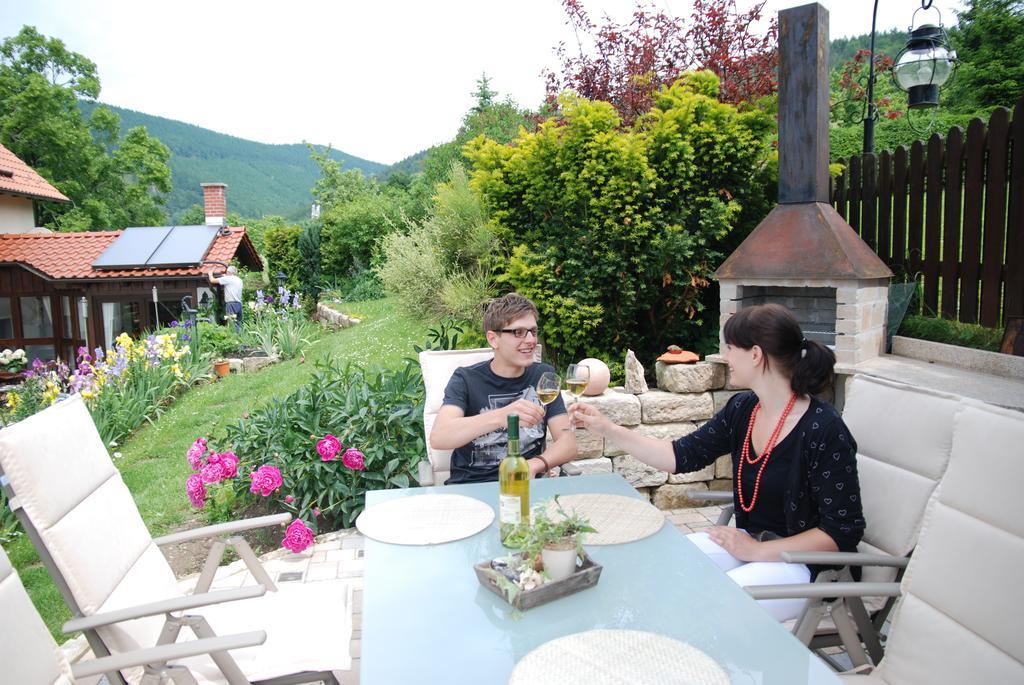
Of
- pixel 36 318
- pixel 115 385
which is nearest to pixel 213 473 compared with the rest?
pixel 115 385

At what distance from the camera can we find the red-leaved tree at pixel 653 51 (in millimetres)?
6875

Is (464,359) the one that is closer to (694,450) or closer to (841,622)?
(694,450)

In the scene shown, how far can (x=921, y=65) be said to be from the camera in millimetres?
5395

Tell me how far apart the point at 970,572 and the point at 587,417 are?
3.83 ft

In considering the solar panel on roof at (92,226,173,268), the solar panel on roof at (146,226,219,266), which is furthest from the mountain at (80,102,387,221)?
the solar panel on roof at (92,226,173,268)

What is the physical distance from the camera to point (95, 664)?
161 cm

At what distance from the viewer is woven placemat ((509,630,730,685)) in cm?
130

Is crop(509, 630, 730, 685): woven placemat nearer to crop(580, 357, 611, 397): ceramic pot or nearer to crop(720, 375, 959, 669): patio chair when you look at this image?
crop(720, 375, 959, 669): patio chair

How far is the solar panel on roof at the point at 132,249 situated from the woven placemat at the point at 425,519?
15.1 m

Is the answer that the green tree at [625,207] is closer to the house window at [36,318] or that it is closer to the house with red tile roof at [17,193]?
the house window at [36,318]

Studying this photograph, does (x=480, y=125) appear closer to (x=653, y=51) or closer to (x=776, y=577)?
(x=653, y=51)

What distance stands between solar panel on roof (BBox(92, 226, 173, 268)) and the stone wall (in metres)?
13.9

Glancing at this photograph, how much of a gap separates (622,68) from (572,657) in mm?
7241

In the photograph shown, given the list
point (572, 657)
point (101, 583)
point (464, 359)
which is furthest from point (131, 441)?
point (572, 657)
